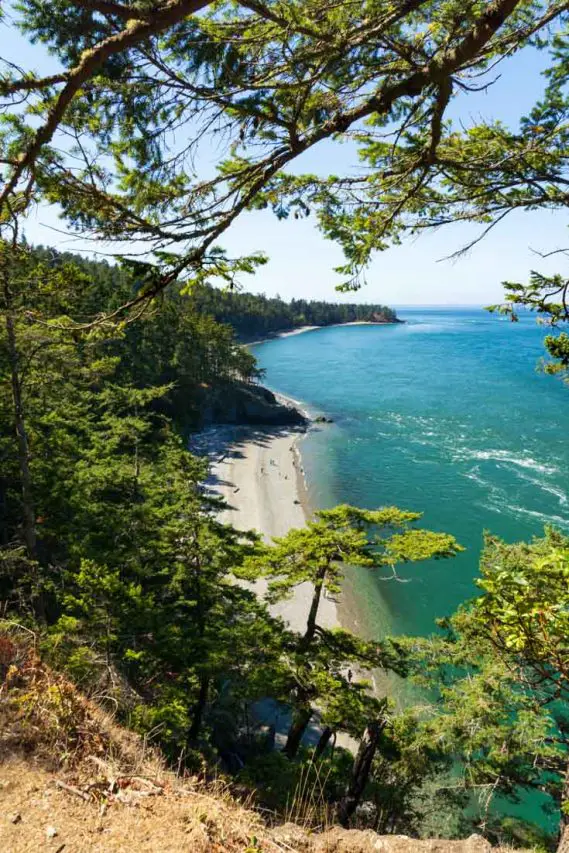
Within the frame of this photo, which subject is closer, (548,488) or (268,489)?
(548,488)

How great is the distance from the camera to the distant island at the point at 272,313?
92.5 meters

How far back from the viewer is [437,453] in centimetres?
4212

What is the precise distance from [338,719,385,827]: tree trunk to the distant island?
218ft

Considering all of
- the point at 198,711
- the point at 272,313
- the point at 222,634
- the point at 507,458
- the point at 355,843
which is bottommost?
the point at 198,711

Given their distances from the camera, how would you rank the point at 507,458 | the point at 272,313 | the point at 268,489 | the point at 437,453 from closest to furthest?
the point at 268,489 < the point at 507,458 < the point at 437,453 < the point at 272,313

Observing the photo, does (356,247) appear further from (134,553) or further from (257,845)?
(134,553)

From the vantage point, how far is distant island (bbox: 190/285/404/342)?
9249cm

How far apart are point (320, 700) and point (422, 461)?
3234cm

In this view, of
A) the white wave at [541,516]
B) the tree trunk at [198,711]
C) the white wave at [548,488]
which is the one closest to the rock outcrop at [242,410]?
the white wave at [548,488]

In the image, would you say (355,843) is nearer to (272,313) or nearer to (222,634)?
(222,634)

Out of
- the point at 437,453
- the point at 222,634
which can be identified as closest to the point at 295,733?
the point at 222,634

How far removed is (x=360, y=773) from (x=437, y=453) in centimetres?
3567

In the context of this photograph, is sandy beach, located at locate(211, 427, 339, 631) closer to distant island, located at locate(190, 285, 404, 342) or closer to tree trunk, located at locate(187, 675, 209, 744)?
tree trunk, located at locate(187, 675, 209, 744)

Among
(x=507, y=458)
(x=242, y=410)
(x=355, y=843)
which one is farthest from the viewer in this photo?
(x=242, y=410)
